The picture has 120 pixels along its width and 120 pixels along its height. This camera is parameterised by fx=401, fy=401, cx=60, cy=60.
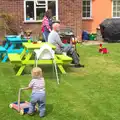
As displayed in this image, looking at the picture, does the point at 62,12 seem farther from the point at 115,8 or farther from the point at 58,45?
the point at 58,45

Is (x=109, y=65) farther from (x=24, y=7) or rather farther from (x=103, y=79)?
(x=24, y=7)

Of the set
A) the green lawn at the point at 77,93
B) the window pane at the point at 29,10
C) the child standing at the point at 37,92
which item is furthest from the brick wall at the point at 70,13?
the child standing at the point at 37,92

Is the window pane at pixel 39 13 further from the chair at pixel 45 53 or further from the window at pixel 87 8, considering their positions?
the chair at pixel 45 53

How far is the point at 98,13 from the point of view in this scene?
25953 millimetres

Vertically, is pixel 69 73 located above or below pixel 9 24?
below

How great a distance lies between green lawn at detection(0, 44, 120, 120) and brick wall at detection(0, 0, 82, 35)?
8.60 meters

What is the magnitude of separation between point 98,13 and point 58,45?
46.3 ft

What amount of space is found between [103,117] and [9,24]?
47.9 feet

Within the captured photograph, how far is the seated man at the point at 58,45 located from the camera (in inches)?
479

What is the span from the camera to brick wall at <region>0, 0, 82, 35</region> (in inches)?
841

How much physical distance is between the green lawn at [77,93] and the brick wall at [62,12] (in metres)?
8.60

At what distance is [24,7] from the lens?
70.7 ft

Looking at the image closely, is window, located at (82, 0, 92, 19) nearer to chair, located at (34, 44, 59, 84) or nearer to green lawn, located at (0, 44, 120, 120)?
green lawn, located at (0, 44, 120, 120)

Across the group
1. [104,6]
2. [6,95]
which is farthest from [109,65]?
[104,6]
